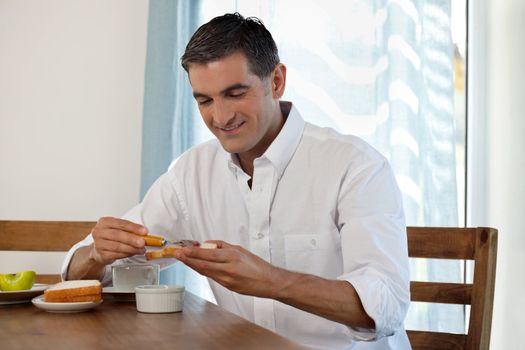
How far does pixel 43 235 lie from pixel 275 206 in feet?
2.28

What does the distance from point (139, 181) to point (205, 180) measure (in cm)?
156

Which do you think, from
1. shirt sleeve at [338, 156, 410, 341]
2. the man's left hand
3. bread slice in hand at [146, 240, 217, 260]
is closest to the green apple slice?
bread slice in hand at [146, 240, 217, 260]

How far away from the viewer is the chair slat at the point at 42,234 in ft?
6.38

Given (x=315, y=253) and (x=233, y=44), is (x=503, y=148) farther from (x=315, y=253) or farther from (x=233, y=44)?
(x=233, y=44)

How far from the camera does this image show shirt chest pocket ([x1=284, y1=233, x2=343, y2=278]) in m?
1.68

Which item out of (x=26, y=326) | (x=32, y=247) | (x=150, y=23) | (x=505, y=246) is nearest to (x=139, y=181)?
(x=150, y=23)

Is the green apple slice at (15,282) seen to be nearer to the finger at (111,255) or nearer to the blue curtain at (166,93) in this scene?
the finger at (111,255)

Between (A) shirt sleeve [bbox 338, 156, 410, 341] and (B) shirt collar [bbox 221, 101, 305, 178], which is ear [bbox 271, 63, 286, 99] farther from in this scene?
(A) shirt sleeve [bbox 338, 156, 410, 341]

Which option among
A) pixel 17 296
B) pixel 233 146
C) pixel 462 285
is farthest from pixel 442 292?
pixel 17 296

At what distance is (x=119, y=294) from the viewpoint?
1.48 m

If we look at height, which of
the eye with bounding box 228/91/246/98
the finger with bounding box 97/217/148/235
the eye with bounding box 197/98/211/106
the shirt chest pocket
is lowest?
the shirt chest pocket

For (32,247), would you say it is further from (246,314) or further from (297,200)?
(297,200)

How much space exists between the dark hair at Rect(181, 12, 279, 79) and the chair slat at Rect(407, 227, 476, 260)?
0.53 metres

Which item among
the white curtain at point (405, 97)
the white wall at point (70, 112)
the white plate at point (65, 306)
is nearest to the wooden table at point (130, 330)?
the white plate at point (65, 306)
